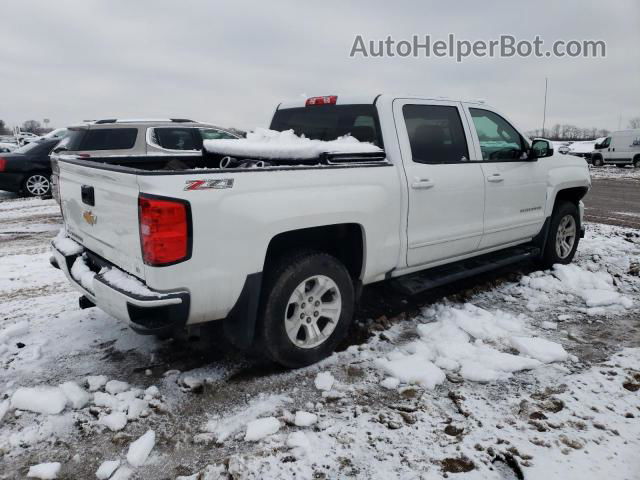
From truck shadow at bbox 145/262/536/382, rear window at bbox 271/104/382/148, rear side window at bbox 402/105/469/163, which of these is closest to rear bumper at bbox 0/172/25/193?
rear window at bbox 271/104/382/148

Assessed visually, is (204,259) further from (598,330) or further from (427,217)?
(598,330)

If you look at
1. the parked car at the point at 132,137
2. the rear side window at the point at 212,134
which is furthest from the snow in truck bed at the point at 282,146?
the rear side window at the point at 212,134

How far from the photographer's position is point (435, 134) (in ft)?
13.7

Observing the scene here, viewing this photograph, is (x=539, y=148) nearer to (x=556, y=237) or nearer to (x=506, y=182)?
(x=506, y=182)

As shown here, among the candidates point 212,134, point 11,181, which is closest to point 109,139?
point 212,134

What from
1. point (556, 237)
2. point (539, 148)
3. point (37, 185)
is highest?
point (539, 148)

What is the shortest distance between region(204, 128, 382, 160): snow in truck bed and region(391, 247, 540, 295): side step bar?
3.73 feet

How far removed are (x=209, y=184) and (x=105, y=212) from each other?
2.61 ft

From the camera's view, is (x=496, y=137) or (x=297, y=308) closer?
(x=297, y=308)

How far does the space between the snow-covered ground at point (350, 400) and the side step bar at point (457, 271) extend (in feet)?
1.11

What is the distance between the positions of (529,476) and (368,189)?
199 cm

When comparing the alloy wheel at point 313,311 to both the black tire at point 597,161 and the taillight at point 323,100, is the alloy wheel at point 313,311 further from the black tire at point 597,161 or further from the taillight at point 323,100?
the black tire at point 597,161

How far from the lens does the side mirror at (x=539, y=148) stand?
4957 millimetres

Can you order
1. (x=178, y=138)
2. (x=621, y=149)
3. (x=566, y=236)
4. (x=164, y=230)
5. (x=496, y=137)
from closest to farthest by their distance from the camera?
1. (x=164, y=230)
2. (x=496, y=137)
3. (x=566, y=236)
4. (x=178, y=138)
5. (x=621, y=149)
